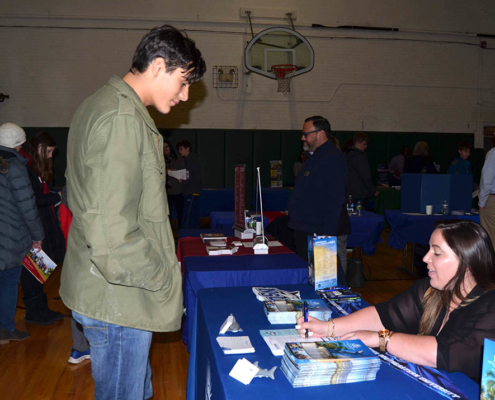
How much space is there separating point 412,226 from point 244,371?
3942 mm

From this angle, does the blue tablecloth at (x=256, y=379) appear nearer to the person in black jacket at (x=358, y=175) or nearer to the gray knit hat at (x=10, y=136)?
the gray knit hat at (x=10, y=136)

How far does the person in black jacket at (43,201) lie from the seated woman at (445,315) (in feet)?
8.23

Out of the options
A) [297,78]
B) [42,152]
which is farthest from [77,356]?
[297,78]

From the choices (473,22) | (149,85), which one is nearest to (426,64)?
(473,22)

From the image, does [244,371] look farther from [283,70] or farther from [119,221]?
[283,70]

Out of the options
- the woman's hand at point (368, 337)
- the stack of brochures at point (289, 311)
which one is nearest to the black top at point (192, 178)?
the stack of brochures at point (289, 311)

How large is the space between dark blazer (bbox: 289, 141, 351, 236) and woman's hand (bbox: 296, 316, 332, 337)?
168 centimetres

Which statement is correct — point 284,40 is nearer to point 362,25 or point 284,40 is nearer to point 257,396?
point 362,25

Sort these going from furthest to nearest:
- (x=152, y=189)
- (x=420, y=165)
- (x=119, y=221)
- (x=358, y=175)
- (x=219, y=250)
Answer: (x=420, y=165)
(x=358, y=175)
(x=219, y=250)
(x=152, y=189)
(x=119, y=221)

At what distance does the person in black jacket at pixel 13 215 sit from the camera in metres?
2.98

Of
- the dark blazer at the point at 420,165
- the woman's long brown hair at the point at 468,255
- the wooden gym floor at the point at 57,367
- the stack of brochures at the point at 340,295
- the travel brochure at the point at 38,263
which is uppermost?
the dark blazer at the point at 420,165

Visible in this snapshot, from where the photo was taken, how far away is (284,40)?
26.1ft

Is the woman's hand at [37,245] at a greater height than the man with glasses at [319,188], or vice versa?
the man with glasses at [319,188]

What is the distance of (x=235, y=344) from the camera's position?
1453mm
